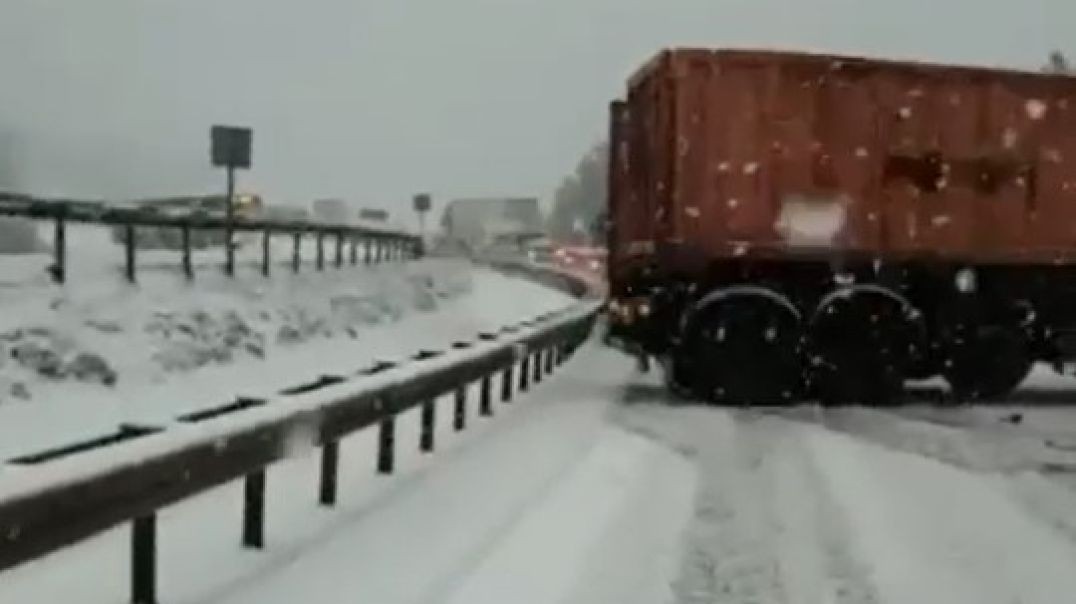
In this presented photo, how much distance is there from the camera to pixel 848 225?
1830 centimetres

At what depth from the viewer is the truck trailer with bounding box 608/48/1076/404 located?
18.2 metres

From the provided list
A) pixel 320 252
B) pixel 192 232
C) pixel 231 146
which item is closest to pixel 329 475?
pixel 231 146

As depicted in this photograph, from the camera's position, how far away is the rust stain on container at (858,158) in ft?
59.6

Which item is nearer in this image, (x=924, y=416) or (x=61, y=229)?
(x=924, y=416)

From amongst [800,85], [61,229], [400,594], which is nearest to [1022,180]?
[800,85]

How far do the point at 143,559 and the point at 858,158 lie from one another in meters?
12.4

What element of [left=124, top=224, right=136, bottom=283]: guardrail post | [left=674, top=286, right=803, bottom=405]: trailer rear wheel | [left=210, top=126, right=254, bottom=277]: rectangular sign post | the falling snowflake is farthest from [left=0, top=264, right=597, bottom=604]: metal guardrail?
[left=210, top=126, right=254, bottom=277]: rectangular sign post

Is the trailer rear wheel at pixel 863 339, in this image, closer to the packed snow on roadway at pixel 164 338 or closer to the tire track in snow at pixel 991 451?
the tire track in snow at pixel 991 451

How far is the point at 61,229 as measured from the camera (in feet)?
66.9

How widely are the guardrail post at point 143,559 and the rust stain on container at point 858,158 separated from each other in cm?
1157

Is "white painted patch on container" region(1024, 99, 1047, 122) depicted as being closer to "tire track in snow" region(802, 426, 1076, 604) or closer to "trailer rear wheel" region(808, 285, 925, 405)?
"trailer rear wheel" region(808, 285, 925, 405)

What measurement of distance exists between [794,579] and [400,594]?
1817 mm

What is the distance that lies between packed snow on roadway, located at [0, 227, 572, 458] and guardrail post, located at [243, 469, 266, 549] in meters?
5.22

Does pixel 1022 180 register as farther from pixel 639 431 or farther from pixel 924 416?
pixel 639 431
